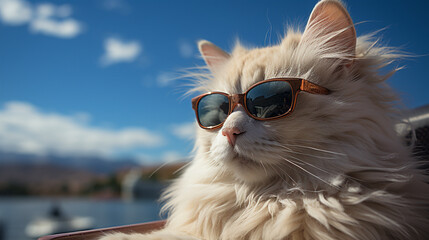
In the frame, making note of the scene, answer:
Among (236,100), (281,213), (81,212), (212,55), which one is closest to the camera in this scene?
(281,213)

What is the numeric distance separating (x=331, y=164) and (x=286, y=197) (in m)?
0.16

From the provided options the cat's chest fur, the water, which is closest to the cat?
the cat's chest fur

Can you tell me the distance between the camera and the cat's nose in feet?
2.90

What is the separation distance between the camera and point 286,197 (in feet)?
2.80

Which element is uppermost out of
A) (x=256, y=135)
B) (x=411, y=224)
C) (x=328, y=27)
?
(x=328, y=27)

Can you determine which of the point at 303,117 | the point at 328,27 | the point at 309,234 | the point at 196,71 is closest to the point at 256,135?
the point at 303,117

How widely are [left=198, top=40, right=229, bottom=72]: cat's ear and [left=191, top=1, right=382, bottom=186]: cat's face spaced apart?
0.26m

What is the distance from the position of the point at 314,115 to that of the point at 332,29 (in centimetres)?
33

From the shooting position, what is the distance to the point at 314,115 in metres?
0.88

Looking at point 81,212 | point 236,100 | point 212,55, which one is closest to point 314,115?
point 236,100

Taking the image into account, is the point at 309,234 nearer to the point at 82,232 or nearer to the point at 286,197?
the point at 286,197

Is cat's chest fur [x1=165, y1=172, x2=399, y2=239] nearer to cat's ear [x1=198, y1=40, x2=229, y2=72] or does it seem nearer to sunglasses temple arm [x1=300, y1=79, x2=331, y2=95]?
sunglasses temple arm [x1=300, y1=79, x2=331, y2=95]

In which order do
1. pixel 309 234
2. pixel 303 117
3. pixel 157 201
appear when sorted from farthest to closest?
pixel 157 201 < pixel 303 117 < pixel 309 234

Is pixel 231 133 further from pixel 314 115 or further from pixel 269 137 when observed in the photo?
pixel 314 115
